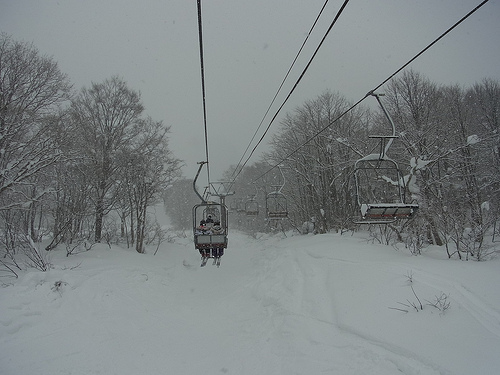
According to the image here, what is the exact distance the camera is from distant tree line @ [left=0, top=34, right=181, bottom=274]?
12961mm

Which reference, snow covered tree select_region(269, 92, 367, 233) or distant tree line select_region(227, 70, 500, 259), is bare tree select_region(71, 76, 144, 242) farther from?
snow covered tree select_region(269, 92, 367, 233)

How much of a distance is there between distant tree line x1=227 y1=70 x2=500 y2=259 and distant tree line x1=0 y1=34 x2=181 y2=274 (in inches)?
329

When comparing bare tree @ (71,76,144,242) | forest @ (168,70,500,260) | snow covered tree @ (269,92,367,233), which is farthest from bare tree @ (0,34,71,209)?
snow covered tree @ (269,92,367,233)

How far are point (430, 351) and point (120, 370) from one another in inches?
278

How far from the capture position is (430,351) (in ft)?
19.0

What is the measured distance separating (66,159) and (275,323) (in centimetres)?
1195

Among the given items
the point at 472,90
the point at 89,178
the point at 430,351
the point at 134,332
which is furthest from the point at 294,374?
the point at 472,90

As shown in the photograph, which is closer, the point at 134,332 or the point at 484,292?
the point at 484,292

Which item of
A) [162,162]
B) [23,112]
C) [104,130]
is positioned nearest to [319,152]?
[162,162]

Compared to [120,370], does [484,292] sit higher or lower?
higher

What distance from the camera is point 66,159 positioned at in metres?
13.7

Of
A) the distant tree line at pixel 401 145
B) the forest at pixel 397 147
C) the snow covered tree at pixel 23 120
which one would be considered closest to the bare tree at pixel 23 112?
the snow covered tree at pixel 23 120

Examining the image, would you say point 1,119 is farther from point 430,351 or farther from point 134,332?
point 430,351

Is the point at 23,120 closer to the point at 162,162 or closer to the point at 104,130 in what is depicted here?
the point at 104,130
